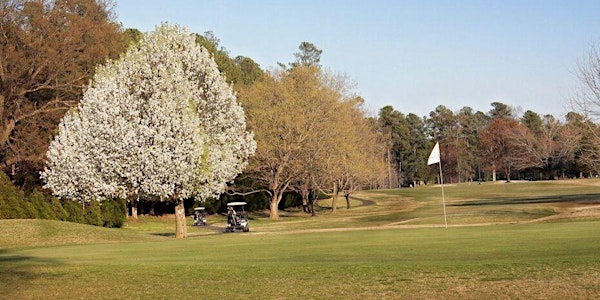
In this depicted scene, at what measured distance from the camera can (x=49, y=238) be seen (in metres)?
38.7

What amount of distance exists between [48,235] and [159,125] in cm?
814

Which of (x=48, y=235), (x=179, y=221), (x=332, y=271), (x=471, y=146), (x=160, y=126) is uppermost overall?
(x=471, y=146)

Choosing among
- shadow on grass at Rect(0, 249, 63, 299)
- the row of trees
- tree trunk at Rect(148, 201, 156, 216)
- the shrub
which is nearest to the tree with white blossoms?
the shrub

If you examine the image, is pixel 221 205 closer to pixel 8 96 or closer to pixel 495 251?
pixel 8 96

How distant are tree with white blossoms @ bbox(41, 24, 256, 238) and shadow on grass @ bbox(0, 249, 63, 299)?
1599cm

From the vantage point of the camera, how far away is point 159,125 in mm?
41156

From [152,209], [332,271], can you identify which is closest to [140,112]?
[332,271]

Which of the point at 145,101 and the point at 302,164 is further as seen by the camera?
the point at 302,164

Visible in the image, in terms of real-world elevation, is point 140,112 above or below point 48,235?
above

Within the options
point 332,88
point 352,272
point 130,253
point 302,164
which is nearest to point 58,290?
point 352,272

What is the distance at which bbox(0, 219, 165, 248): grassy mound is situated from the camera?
3747cm

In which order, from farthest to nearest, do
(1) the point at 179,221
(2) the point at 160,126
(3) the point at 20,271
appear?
(1) the point at 179,221
(2) the point at 160,126
(3) the point at 20,271

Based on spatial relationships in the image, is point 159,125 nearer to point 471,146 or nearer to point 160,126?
point 160,126

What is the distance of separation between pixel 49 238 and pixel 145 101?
907cm
